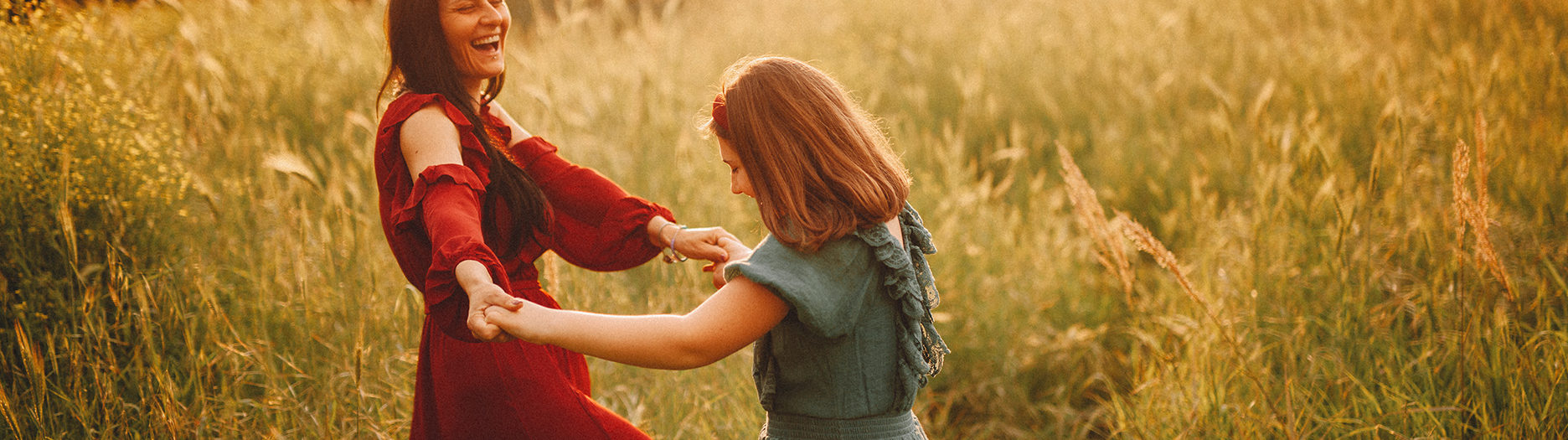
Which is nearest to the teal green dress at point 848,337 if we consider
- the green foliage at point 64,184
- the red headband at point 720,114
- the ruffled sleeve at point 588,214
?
the red headband at point 720,114

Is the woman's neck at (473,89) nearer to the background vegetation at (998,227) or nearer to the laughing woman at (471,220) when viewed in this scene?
the laughing woman at (471,220)

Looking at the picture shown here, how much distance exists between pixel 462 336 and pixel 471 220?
20 cm

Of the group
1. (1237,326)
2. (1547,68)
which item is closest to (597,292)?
(1237,326)

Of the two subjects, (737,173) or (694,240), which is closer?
(737,173)

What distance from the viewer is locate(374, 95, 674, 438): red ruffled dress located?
Answer: 1560 mm

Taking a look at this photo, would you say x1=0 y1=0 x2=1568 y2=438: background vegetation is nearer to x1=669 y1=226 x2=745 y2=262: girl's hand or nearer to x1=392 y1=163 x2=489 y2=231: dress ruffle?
x1=669 y1=226 x2=745 y2=262: girl's hand

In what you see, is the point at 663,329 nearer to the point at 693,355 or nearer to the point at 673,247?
the point at 693,355

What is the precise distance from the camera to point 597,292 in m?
3.20

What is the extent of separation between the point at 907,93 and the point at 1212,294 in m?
2.36

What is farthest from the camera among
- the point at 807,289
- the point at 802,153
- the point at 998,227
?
the point at 998,227

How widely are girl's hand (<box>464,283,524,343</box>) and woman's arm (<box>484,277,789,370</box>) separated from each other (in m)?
0.01

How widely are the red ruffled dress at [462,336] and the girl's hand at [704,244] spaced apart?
28 centimetres

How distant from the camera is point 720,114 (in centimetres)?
162

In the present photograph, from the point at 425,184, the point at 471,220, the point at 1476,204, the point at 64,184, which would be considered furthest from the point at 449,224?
the point at 1476,204
